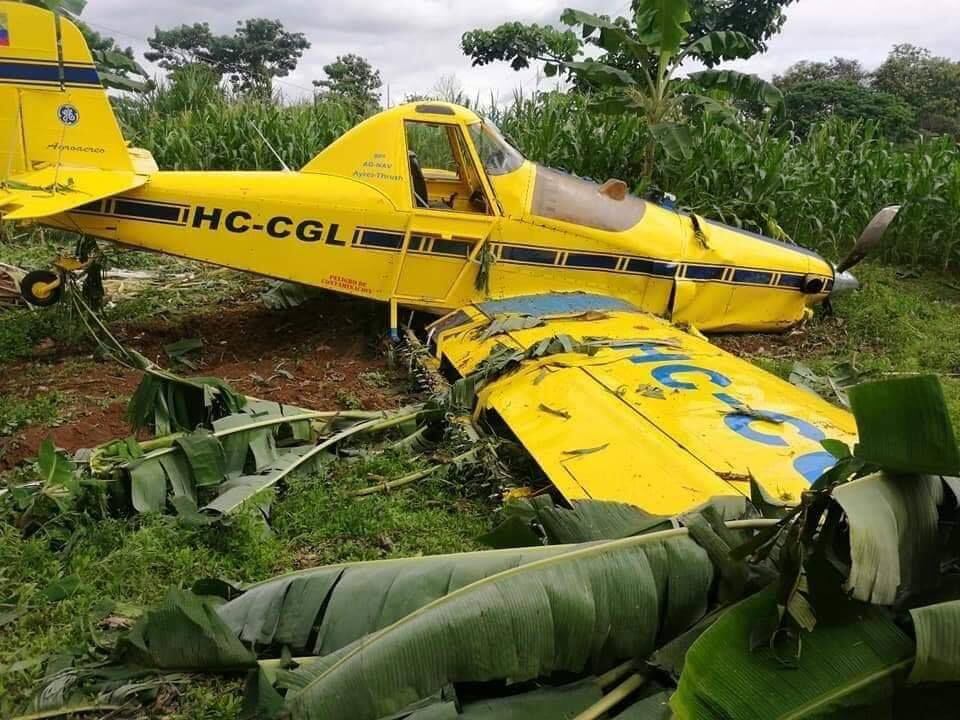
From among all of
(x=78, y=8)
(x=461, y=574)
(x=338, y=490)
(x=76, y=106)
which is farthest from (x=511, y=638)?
(x=78, y=8)

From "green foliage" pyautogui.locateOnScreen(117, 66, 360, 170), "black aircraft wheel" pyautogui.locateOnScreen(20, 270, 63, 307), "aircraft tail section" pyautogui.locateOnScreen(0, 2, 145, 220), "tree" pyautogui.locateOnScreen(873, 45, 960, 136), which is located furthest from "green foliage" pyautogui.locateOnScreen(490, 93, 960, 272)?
"tree" pyautogui.locateOnScreen(873, 45, 960, 136)

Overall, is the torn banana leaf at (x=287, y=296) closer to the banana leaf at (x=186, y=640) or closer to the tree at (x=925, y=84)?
the banana leaf at (x=186, y=640)

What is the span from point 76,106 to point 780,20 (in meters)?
20.3

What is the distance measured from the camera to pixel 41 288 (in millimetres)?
6211

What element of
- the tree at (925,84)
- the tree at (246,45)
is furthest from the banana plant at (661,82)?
the tree at (246,45)

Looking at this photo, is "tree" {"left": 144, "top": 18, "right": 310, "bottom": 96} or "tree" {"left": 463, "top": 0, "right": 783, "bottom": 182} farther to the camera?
"tree" {"left": 144, "top": 18, "right": 310, "bottom": 96}

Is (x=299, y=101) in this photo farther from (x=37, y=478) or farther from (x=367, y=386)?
(x=37, y=478)

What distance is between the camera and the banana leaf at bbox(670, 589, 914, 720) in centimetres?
153

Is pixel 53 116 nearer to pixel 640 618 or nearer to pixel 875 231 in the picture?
pixel 640 618

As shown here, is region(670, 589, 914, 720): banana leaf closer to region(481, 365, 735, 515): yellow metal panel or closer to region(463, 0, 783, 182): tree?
region(481, 365, 735, 515): yellow metal panel

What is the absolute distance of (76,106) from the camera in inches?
244

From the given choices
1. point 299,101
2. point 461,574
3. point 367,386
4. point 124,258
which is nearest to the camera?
point 461,574

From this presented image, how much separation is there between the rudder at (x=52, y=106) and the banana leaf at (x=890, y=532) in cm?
615

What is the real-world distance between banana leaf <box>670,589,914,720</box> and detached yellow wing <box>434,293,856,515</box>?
1430 mm
